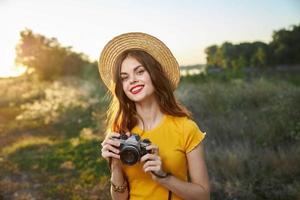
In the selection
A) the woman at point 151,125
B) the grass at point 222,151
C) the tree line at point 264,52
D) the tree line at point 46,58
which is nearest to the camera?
the woman at point 151,125

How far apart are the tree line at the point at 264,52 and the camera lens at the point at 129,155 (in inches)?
412

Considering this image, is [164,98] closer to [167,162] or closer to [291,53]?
[167,162]

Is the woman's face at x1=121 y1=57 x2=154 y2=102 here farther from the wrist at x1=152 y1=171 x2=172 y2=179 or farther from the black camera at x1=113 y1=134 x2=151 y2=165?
the wrist at x1=152 y1=171 x2=172 y2=179

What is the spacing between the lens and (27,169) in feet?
24.2

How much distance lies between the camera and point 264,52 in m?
12.3

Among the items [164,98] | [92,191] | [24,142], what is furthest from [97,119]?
[164,98]

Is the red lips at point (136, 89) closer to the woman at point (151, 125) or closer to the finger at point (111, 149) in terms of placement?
the woman at point (151, 125)

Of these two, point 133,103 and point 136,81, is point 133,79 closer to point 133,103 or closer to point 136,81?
point 136,81

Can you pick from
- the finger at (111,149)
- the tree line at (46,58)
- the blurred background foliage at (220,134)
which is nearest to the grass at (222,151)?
the blurred background foliage at (220,134)

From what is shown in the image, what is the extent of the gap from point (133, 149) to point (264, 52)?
11131 mm

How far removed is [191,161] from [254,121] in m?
5.08

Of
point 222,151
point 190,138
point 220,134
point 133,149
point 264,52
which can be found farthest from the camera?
point 264,52

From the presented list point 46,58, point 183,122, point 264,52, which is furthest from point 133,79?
point 46,58

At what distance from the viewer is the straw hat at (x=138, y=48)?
7.01 feet
